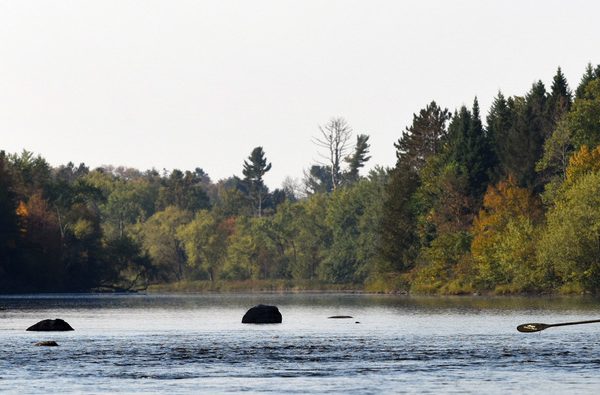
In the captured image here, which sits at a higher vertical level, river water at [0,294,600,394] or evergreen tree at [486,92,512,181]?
evergreen tree at [486,92,512,181]

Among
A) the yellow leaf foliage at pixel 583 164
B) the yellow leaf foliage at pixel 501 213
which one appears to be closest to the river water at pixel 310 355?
the yellow leaf foliage at pixel 583 164

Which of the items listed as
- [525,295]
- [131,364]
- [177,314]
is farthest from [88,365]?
[525,295]

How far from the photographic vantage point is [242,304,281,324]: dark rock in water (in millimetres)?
95625

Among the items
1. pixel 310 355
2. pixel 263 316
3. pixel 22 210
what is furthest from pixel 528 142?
pixel 310 355

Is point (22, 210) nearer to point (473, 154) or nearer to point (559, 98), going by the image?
point (473, 154)

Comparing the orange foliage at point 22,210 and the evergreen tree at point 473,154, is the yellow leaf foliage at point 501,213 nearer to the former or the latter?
the evergreen tree at point 473,154

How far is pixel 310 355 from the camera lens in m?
64.2

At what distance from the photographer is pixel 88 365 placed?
191ft

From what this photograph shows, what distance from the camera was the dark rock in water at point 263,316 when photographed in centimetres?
9562

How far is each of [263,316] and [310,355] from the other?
105 feet

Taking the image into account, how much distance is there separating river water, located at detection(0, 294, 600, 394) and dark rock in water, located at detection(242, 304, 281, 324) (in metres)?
1.23

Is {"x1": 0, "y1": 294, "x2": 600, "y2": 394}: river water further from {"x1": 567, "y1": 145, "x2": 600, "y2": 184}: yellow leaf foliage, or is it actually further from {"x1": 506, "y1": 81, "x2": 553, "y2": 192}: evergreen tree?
{"x1": 506, "y1": 81, "x2": 553, "y2": 192}: evergreen tree

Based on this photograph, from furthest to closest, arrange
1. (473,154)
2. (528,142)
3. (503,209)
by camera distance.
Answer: (473,154) < (528,142) < (503,209)

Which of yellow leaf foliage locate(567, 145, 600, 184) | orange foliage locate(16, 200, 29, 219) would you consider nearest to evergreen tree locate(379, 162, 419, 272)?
yellow leaf foliage locate(567, 145, 600, 184)
